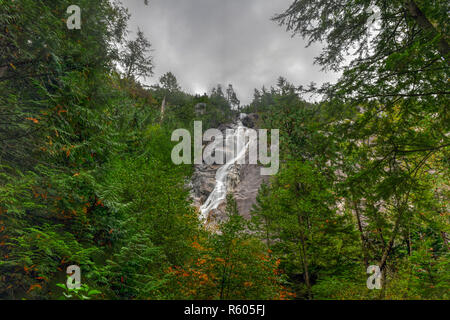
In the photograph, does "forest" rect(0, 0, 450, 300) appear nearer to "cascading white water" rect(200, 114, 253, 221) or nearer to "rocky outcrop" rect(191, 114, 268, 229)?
"rocky outcrop" rect(191, 114, 268, 229)

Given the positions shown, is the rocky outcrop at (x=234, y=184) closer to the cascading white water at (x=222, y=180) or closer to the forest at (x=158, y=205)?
the cascading white water at (x=222, y=180)

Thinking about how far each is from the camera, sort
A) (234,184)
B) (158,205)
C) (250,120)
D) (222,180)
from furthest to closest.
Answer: (250,120)
(222,180)
(234,184)
(158,205)

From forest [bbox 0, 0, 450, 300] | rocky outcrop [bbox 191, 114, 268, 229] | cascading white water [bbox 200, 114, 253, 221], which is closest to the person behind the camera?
forest [bbox 0, 0, 450, 300]

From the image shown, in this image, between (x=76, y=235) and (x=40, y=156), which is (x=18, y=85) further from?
(x=76, y=235)

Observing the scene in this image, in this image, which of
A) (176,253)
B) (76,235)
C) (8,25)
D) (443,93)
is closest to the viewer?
(443,93)

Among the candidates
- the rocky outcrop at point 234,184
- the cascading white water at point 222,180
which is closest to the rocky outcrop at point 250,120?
the cascading white water at point 222,180

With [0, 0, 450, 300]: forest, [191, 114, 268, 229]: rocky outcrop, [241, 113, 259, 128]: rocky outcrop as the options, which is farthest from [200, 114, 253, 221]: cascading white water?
[0, 0, 450, 300]: forest

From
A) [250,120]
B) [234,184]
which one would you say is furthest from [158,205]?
[250,120]

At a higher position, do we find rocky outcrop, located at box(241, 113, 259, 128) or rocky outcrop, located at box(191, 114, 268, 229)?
rocky outcrop, located at box(241, 113, 259, 128)

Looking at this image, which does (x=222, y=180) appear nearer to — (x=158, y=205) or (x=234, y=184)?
(x=234, y=184)
